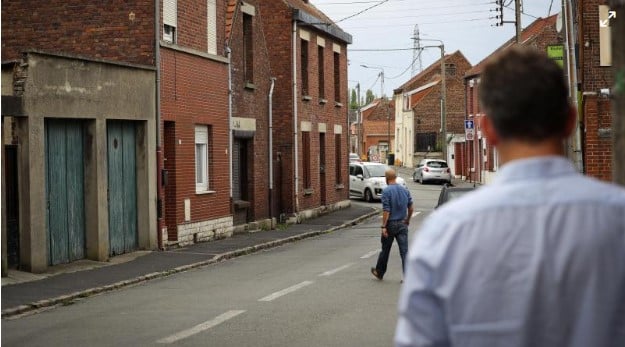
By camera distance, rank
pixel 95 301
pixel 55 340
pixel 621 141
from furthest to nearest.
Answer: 1. pixel 95 301
2. pixel 55 340
3. pixel 621 141

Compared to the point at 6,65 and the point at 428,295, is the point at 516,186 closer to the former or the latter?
the point at 428,295

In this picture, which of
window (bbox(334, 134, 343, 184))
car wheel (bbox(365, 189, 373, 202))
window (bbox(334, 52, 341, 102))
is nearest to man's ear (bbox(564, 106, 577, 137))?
window (bbox(334, 52, 341, 102))

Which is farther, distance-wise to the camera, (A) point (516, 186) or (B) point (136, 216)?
(B) point (136, 216)

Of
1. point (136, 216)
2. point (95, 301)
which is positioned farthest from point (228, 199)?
point (95, 301)

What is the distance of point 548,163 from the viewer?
2740 mm

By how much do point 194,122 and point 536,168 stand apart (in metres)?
22.4

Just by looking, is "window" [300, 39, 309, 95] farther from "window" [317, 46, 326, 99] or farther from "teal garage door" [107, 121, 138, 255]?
"teal garage door" [107, 121, 138, 255]

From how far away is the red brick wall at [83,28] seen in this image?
74.1ft

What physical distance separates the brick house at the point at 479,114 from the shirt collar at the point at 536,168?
168 ft

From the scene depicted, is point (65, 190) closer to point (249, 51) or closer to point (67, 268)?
point (67, 268)

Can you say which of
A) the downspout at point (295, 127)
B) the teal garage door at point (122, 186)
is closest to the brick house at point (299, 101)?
the downspout at point (295, 127)

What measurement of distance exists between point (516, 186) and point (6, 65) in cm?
1581

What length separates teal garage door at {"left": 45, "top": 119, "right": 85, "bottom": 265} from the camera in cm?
1859

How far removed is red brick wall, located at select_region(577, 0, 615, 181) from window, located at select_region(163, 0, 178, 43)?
9.45 m
